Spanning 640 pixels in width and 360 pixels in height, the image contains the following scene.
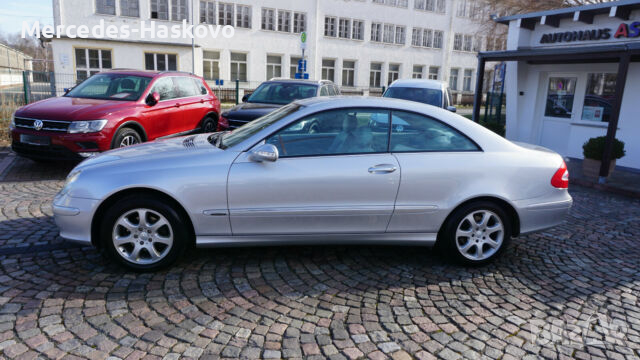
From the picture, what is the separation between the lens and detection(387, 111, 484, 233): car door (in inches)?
164

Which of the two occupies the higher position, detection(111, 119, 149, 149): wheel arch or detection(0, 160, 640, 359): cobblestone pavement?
detection(111, 119, 149, 149): wheel arch

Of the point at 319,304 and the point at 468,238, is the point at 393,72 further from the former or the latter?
the point at 319,304

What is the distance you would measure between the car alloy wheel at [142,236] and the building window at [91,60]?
27948 mm

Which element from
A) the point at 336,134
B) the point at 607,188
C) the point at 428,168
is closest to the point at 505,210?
the point at 428,168

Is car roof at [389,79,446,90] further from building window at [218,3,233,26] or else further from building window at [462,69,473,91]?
building window at [462,69,473,91]

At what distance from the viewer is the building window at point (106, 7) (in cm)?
2814

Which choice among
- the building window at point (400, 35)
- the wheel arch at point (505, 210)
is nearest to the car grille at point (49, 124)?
the wheel arch at point (505, 210)

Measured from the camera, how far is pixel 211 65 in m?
31.9

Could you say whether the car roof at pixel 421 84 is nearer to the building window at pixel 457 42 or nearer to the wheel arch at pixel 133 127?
the wheel arch at pixel 133 127

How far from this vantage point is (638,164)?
10.2m

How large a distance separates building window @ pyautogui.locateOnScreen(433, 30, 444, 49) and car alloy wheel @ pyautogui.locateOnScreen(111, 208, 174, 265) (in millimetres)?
40727

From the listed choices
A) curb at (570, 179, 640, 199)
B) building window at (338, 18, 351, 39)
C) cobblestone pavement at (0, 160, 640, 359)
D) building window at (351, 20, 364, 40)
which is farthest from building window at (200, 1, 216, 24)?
cobblestone pavement at (0, 160, 640, 359)

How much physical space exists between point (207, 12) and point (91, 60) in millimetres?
8027

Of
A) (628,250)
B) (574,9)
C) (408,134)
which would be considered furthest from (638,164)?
(408,134)
